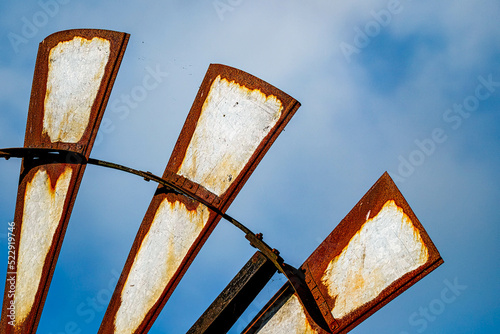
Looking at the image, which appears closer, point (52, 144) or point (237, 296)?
point (237, 296)

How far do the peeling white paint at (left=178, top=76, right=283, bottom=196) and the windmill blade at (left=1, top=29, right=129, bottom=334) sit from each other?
90 cm

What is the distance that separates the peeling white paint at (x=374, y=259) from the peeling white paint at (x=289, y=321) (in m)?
0.25

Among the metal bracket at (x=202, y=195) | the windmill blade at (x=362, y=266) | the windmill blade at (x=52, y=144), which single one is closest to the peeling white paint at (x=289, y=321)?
the windmill blade at (x=362, y=266)

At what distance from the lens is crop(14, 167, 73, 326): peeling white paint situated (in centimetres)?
503

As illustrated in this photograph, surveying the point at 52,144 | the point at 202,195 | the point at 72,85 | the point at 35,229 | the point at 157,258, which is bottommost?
the point at 157,258

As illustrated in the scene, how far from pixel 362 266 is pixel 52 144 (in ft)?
9.09

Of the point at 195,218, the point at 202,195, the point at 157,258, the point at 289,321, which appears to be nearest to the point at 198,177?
the point at 202,195

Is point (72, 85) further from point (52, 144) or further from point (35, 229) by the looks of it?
point (35, 229)

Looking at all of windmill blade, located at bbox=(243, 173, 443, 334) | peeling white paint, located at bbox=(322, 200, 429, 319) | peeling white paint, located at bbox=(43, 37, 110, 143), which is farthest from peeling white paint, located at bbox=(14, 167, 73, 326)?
peeling white paint, located at bbox=(322, 200, 429, 319)

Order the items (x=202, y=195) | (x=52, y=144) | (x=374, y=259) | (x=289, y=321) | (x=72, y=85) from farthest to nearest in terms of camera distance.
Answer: (x=72, y=85)
(x=52, y=144)
(x=202, y=195)
(x=289, y=321)
(x=374, y=259)

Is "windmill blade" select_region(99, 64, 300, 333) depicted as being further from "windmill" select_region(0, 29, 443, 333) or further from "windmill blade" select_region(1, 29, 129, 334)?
"windmill blade" select_region(1, 29, 129, 334)

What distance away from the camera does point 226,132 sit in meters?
4.66

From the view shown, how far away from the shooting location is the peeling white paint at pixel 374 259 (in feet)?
13.2

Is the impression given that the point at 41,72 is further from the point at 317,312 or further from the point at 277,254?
the point at 317,312
